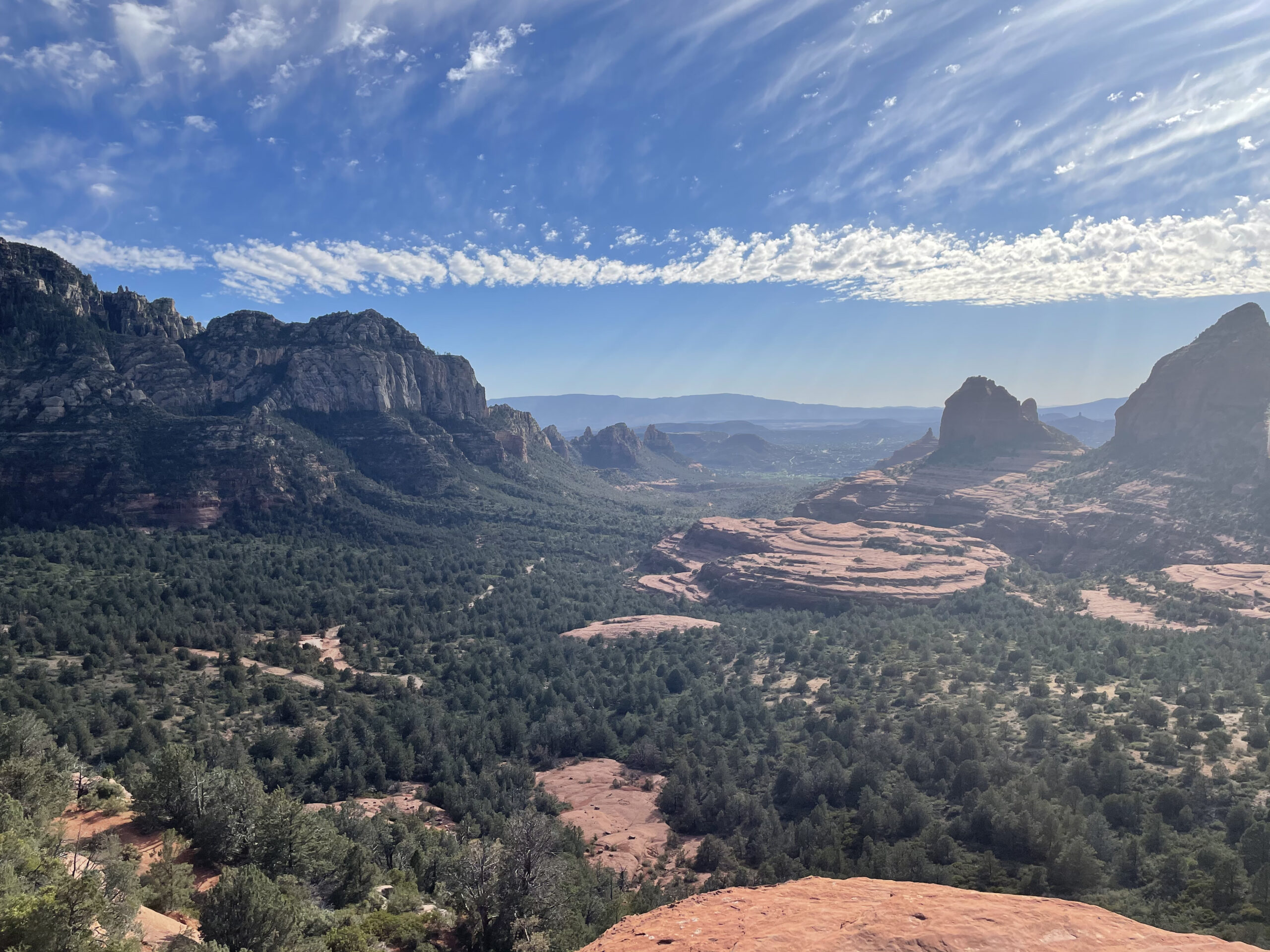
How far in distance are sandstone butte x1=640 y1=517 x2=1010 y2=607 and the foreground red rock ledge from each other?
296ft

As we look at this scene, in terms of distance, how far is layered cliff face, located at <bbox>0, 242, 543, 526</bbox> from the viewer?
337ft

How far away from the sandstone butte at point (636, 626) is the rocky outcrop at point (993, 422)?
12233cm

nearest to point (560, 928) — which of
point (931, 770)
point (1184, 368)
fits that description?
point (931, 770)

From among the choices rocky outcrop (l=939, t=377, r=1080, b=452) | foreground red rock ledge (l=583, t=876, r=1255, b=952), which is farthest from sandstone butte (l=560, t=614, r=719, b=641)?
rocky outcrop (l=939, t=377, r=1080, b=452)

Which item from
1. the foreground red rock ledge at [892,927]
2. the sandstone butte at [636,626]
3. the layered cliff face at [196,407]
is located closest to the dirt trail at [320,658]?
the sandstone butte at [636,626]

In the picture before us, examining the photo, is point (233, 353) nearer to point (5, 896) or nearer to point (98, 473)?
point (98, 473)

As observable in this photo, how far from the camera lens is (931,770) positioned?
49.3 meters

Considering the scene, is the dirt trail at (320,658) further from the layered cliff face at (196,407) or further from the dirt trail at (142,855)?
the layered cliff face at (196,407)

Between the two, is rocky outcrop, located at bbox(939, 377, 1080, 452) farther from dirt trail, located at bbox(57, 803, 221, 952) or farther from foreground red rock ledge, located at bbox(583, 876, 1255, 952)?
dirt trail, located at bbox(57, 803, 221, 952)

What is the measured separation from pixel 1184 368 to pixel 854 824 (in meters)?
143

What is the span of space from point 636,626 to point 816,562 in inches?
1690

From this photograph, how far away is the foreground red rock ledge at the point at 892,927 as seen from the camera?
1641 cm

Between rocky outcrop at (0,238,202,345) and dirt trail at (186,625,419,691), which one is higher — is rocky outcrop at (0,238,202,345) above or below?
above

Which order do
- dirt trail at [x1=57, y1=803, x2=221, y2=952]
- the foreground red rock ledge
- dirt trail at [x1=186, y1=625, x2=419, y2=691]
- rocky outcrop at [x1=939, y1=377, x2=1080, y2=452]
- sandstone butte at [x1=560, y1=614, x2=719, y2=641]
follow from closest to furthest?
the foreground red rock ledge, dirt trail at [x1=57, y1=803, x2=221, y2=952], dirt trail at [x1=186, y1=625, x2=419, y2=691], sandstone butte at [x1=560, y1=614, x2=719, y2=641], rocky outcrop at [x1=939, y1=377, x2=1080, y2=452]
